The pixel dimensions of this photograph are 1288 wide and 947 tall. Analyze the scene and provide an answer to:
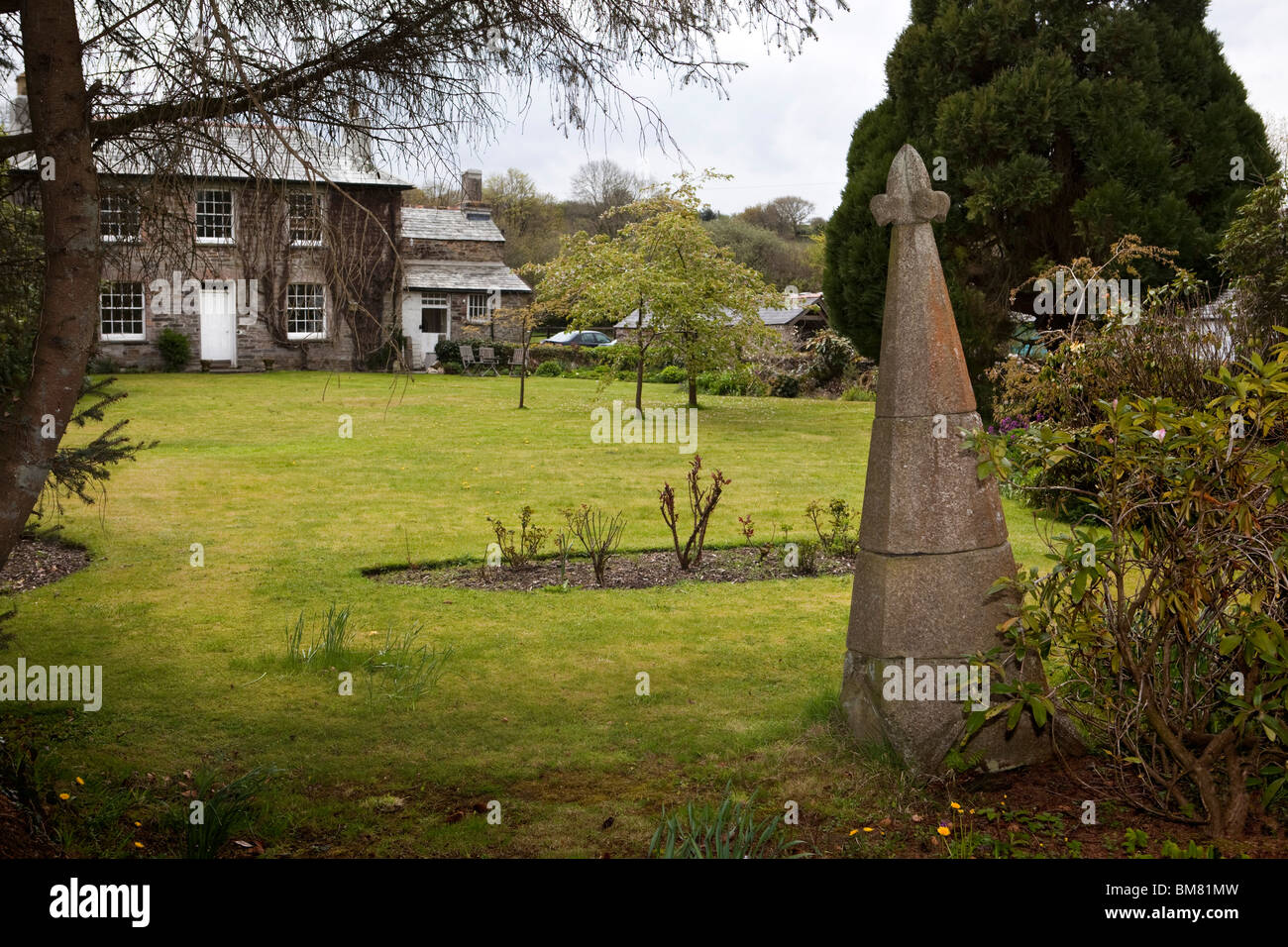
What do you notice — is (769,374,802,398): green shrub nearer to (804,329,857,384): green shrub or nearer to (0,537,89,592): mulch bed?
(804,329,857,384): green shrub

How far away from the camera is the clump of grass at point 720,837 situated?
3.67 m

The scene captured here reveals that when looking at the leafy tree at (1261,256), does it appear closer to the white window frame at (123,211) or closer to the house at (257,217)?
the house at (257,217)

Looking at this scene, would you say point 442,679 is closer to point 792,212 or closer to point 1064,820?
Result: point 1064,820

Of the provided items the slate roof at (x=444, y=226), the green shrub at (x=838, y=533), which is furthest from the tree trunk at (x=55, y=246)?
the slate roof at (x=444, y=226)

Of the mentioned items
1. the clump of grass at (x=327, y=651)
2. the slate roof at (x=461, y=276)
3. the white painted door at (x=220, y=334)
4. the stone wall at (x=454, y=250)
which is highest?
the stone wall at (x=454, y=250)

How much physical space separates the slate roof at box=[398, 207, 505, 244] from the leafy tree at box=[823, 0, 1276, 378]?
21962 mm

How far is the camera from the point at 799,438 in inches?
703

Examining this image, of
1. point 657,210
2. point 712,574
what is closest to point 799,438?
point 657,210

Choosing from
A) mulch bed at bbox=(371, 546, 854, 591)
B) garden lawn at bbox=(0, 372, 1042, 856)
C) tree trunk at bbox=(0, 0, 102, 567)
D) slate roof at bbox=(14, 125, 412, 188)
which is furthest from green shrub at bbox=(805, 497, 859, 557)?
tree trunk at bbox=(0, 0, 102, 567)

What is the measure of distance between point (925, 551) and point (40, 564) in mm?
7583

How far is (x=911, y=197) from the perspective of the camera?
474cm

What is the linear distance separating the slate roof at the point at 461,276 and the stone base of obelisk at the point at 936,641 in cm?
Answer: 2918
